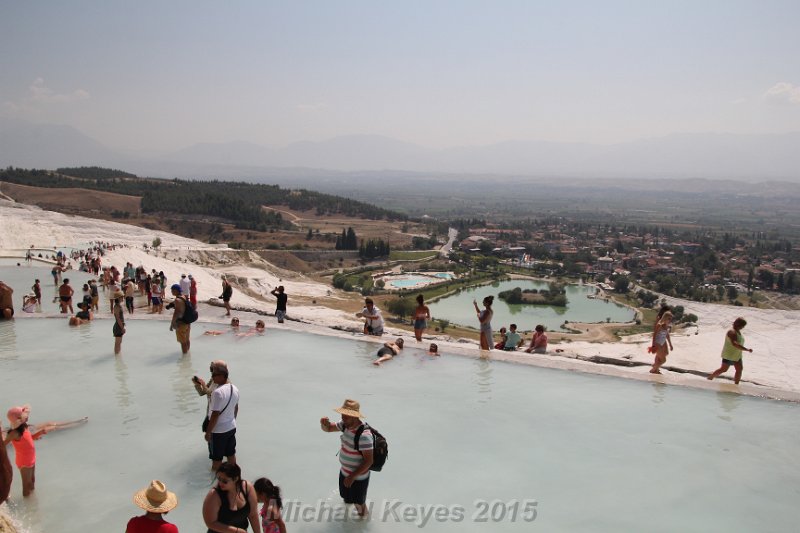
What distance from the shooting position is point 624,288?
81.4m

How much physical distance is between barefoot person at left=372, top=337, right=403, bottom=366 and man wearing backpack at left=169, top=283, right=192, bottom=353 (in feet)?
10.8

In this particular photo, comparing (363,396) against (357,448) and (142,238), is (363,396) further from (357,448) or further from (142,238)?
(142,238)

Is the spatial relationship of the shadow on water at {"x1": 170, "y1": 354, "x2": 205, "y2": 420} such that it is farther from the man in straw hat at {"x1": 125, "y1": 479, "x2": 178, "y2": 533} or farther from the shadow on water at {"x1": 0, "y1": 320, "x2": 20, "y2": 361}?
the man in straw hat at {"x1": 125, "y1": 479, "x2": 178, "y2": 533}

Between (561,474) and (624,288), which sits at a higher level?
(561,474)

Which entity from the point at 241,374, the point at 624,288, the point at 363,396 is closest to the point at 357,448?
the point at 363,396

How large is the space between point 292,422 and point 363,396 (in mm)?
1285

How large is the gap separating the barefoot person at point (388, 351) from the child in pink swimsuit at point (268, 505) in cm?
562

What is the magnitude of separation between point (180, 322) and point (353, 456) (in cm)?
582

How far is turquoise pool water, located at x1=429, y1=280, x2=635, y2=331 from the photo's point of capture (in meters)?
60.2

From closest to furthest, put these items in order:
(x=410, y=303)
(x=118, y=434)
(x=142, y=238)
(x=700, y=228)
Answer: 1. (x=118, y=434)
2. (x=410, y=303)
3. (x=142, y=238)
4. (x=700, y=228)

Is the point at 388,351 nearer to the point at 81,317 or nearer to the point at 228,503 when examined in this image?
the point at 228,503

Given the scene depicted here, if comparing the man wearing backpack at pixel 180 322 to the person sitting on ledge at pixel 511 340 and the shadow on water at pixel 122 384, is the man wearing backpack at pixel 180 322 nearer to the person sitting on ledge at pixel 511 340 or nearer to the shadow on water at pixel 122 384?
the shadow on water at pixel 122 384

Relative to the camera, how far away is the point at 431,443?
7.04 metres

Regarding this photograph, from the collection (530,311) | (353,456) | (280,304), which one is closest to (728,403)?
(353,456)
